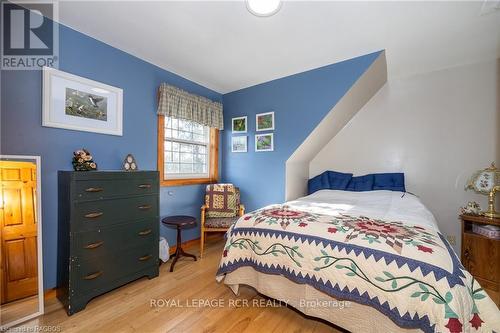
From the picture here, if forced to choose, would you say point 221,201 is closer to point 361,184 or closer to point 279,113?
point 279,113

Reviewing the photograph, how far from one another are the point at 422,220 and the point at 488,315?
28.6 inches

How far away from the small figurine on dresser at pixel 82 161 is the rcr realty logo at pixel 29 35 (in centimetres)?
81

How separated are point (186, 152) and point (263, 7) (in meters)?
2.19

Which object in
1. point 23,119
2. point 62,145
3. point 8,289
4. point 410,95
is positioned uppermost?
point 410,95

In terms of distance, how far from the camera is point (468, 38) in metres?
2.11

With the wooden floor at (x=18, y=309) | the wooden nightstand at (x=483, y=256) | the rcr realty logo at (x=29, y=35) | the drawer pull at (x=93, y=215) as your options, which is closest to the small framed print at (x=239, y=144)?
the drawer pull at (x=93, y=215)

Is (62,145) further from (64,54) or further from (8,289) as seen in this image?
(8,289)

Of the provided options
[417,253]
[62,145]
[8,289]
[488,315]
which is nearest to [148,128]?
[62,145]

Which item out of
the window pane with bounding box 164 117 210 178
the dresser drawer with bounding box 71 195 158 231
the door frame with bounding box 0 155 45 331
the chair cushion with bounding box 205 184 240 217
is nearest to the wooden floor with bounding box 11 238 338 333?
the door frame with bounding box 0 155 45 331

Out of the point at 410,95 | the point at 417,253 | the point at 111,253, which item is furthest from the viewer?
the point at 410,95

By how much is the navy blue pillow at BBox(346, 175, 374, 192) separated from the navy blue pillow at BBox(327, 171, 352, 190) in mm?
61

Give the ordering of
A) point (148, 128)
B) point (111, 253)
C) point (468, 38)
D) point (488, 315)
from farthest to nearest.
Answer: point (148, 128), point (468, 38), point (111, 253), point (488, 315)

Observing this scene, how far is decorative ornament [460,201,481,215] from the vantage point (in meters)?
2.33

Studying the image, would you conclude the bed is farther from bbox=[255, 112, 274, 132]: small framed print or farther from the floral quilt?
bbox=[255, 112, 274, 132]: small framed print
